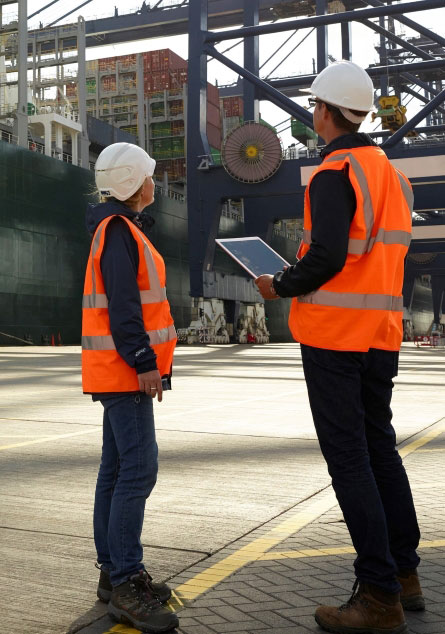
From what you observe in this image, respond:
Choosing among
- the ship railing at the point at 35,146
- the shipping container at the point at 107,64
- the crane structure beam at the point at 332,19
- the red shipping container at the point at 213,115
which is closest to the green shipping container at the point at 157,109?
the shipping container at the point at 107,64

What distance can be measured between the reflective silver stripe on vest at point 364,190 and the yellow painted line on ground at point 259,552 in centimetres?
145

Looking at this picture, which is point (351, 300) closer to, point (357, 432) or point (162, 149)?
point (357, 432)

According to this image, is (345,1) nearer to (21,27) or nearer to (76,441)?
(21,27)

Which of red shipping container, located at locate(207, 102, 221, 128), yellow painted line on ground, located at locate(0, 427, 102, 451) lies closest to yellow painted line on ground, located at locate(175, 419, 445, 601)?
yellow painted line on ground, located at locate(0, 427, 102, 451)

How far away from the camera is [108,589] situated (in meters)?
3.12

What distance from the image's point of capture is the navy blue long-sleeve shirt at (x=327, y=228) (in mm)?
2861

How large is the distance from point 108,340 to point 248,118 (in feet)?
120

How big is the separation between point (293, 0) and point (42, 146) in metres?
15.6

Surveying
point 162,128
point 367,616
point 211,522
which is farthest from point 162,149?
point 367,616

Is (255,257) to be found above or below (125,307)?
above

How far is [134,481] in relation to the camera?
9.84ft

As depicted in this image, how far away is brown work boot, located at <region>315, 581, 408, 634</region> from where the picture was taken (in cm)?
281

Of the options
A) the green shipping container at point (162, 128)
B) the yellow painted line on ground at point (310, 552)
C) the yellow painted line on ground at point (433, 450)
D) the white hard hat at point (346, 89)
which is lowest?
the yellow painted line on ground at point (433, 450)

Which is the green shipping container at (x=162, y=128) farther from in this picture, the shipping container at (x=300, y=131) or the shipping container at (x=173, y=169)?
the shipping container at (x=300, y=131)
